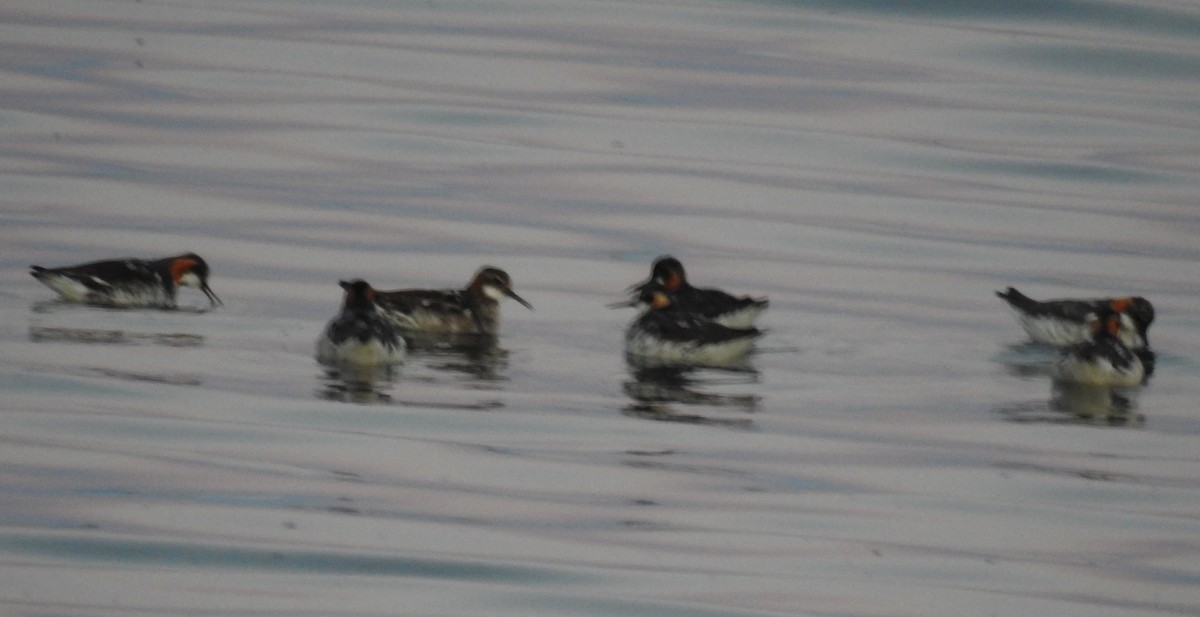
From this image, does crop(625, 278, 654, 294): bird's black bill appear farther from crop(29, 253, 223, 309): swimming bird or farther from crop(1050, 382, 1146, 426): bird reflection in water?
crop(1050, 382, 1146, 426): bird reflection in water

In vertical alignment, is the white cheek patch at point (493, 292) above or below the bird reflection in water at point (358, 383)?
above

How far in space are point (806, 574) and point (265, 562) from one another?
92.7 inches

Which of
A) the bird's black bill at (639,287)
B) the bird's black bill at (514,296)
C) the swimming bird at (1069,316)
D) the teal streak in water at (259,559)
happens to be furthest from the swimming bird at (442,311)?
the teal streak in water at (259,559)

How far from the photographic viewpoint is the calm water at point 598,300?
39.5 feet

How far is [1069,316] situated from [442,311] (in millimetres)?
4300

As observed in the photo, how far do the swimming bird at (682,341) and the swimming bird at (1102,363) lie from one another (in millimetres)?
1983

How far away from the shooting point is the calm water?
474 inches

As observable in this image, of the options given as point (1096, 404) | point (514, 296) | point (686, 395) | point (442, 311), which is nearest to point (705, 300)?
point (514, 296)

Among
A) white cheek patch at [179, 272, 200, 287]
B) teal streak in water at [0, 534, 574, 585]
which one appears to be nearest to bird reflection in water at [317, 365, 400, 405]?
white cheek patch at [179, 272, 200, 287]

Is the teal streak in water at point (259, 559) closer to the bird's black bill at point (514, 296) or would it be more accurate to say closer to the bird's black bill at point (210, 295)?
the bird's black bill at point (210, 295)

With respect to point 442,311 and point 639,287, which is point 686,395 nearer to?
point 442,311

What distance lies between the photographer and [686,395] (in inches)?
640

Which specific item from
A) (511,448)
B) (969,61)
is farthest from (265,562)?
(969,61)

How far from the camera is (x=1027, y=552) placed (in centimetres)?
1256
